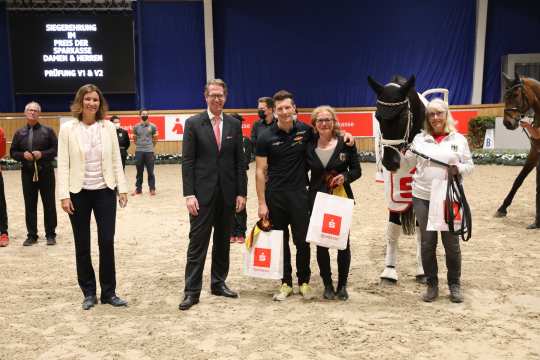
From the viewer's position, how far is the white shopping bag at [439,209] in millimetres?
4176

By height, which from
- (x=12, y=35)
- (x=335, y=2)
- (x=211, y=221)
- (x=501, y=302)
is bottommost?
(x=501, y=302)

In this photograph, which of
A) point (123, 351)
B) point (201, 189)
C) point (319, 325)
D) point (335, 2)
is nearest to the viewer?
point (123, 351)

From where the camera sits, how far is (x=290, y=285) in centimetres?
468

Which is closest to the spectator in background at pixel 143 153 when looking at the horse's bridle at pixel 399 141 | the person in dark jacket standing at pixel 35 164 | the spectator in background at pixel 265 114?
the person in dark jacket standing at pixel 35 164

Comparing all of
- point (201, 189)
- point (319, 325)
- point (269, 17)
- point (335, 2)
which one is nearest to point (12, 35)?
point (269, 17)

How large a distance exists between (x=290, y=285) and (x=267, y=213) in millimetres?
727

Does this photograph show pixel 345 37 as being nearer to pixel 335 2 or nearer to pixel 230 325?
pixel 335 2

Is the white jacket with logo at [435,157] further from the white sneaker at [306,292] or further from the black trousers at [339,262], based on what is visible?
the white sneaker at [306,292]

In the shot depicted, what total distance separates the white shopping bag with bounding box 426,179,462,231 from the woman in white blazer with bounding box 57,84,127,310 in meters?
2.52

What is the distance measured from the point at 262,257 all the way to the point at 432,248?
1420 mm

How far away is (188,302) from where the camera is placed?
4402 millimetres

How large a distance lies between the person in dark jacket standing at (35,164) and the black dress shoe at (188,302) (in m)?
3.20

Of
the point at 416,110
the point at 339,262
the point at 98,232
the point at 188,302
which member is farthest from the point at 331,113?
the point at 98,232

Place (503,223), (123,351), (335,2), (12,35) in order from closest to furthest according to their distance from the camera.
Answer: (123,351), (503,223), (12,35), (335,2)
